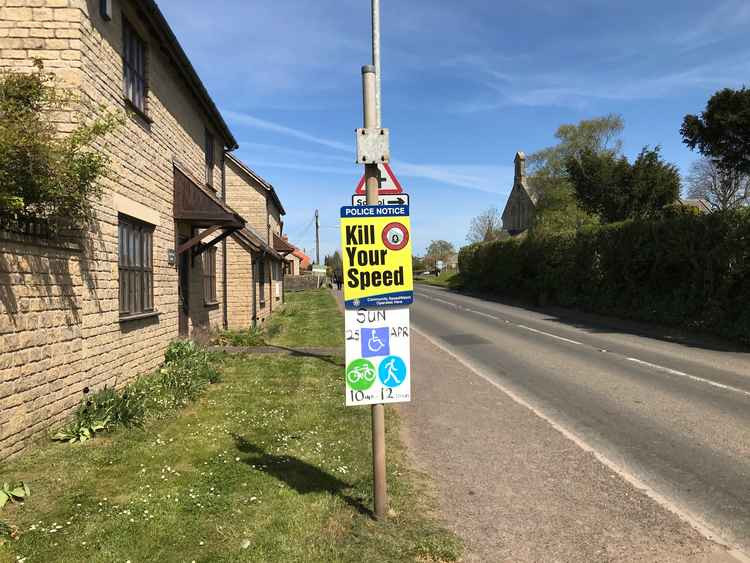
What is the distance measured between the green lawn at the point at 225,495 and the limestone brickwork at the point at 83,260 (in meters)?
0.80

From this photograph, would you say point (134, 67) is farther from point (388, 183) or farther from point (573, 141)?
point (573, 141)

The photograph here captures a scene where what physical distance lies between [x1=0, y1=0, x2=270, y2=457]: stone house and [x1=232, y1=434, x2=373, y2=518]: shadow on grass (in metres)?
2.18

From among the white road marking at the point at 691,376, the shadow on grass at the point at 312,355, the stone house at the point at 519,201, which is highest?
the stone house at the point at 519,201

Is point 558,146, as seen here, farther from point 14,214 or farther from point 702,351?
point 14,214

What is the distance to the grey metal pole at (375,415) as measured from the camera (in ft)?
13.6

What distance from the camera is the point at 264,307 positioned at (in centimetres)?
2191

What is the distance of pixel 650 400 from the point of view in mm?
8102

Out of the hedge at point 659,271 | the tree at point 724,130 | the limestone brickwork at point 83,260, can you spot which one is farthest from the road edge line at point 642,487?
the tree at point 724,130

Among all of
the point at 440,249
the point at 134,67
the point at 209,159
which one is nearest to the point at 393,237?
A: the point at 134,67

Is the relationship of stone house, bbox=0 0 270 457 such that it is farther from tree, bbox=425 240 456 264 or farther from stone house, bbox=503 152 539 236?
tree, bbox=425 240 456 264

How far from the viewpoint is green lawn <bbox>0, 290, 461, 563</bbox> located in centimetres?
369

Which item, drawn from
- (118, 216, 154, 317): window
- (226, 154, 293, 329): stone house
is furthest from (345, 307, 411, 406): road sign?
(226, 154, 293, 329): stone house

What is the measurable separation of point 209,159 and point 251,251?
3.74m

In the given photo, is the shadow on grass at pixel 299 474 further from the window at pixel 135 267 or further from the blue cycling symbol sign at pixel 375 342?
the window at pixel 135 267
